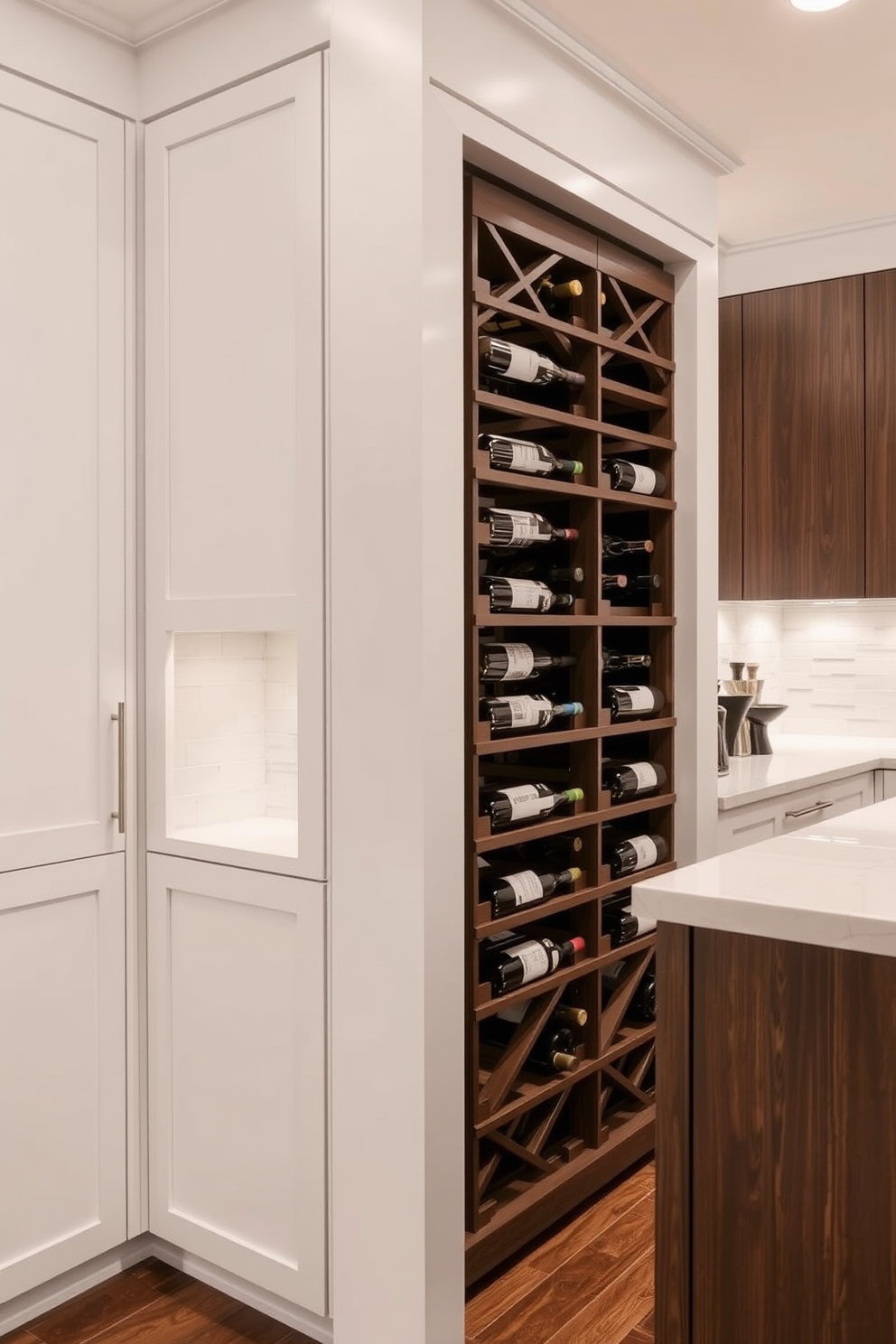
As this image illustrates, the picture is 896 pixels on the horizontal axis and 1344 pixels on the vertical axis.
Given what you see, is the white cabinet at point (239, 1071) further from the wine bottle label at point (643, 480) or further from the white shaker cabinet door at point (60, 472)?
the wine bottle label at point (643, 480)

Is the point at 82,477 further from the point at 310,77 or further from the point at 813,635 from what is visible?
the point at 813,635

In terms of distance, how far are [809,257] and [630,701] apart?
1974 mm

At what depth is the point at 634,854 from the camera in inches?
104

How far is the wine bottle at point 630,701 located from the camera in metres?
2.64

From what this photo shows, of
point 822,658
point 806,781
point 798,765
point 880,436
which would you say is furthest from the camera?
point 822,658

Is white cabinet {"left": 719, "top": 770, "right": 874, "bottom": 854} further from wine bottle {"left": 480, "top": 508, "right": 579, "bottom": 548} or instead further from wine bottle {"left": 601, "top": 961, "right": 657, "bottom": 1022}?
wine bottle {"left": 480, "top": 508, "right": 579, "bottom": 548}

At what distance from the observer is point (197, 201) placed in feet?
7.17

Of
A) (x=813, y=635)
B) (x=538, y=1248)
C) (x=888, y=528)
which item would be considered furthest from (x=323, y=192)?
(x=813, y=635)

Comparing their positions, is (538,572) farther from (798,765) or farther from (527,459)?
(798,765)

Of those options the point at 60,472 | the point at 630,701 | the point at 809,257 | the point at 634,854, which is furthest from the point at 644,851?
the point at 809,257

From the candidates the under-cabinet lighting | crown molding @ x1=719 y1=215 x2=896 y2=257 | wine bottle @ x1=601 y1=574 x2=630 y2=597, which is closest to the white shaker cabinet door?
wine bottle @ x1=601 y1=574 x2=630 y2=597

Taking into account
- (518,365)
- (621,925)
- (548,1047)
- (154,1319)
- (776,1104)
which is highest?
(518,365)

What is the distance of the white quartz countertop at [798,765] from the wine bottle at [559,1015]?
75 cm

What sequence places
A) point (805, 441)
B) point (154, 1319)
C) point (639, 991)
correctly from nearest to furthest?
point (154, 1319) → point (639, 991) → point (805, 441)
